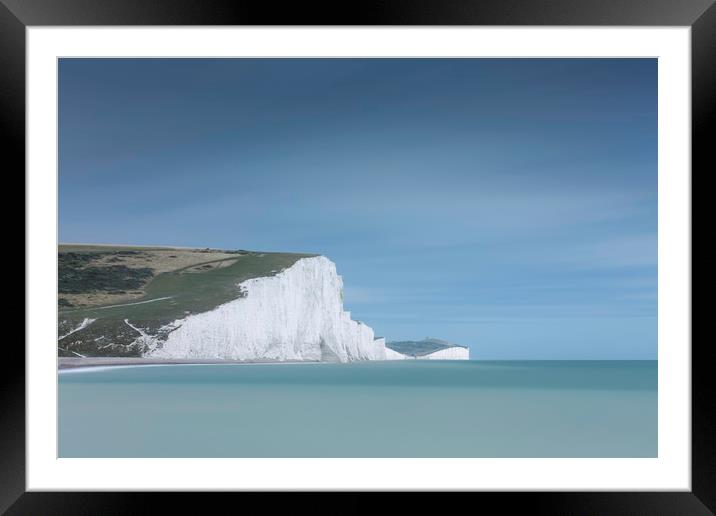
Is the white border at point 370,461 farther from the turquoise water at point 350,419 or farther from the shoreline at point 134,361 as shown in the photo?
the shoreline at point 134,361

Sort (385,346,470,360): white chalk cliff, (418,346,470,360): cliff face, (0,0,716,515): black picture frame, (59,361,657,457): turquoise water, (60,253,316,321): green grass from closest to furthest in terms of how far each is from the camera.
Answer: (0,0,716,515): black picture frame → (59,361,657,457): turquoise water → (60,253,316,321): green grass → (385,346,470,360): white chalk cliff → (418,346,470,360): cliff face

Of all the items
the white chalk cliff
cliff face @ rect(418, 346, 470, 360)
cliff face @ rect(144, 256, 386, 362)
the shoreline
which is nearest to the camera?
the shoreline

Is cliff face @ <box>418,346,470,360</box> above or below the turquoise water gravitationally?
below

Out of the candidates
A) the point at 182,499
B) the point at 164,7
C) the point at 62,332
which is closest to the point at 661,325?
the point at 182,499

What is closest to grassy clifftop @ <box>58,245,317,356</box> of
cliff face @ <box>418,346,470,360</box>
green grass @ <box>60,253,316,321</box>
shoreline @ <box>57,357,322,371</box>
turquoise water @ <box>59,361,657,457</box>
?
green grass @ <box>60,253,316,321</box>

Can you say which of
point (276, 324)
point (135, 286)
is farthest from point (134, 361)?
point (135, 286)

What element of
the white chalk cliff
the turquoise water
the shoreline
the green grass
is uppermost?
the green grass

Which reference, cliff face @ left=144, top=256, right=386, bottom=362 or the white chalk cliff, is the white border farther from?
the white chalk cliff
